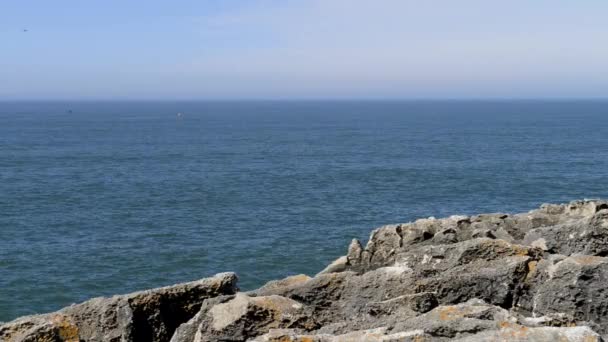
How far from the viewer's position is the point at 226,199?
67.6 m

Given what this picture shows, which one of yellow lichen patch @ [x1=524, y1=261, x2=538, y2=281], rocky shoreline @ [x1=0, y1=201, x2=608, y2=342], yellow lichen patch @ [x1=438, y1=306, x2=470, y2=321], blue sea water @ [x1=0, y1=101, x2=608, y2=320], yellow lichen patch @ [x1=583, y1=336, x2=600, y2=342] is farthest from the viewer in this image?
blue sea water @ [x1=0, y1=101, x2=608, y2=320]

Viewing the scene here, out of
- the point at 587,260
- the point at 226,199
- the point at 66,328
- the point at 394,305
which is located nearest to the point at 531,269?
the point at 587,260

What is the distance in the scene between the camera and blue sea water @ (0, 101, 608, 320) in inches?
1637

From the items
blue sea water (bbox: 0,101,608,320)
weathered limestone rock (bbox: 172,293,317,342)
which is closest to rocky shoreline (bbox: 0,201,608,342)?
weathered limestone rock (bbox: 172,293,317,342)

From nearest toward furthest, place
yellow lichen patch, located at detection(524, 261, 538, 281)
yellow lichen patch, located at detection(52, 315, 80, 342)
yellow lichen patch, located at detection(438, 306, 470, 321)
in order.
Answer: yellow lichen patch, located at detection(438, 306, 470, 321), yellow lichen patch, located at detection(52, 315, 80, 342), yellow lichen patch, located at detection(524, 261, 538, 281)

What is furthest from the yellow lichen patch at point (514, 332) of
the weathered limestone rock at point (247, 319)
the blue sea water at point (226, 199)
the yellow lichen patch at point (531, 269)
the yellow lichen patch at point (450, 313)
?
the blue sea water at point (226, 199)

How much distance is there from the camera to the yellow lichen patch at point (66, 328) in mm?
12148

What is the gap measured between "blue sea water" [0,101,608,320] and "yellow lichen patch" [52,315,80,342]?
75.8 ft

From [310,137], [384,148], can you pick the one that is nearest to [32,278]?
[384,148]

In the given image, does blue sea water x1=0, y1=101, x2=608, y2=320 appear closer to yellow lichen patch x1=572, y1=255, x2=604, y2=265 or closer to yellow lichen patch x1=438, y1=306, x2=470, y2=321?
yellow lichen patch x1=572, y1=255, x2=604, y2=265

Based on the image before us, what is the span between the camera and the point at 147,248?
153 ft

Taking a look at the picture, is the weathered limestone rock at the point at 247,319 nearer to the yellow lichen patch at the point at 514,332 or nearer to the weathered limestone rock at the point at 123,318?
the weathered limestone rock at the point at 123,318

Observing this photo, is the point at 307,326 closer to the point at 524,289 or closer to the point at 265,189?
the point at 524,289

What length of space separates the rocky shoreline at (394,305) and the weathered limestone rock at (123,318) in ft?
0.06
